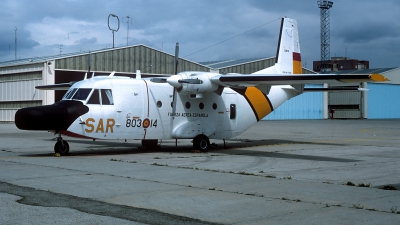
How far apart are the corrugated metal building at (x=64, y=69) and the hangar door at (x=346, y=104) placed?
25174mm

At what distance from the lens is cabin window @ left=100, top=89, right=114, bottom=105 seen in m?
17.6

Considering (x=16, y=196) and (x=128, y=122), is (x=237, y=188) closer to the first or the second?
(x=16, y=196)

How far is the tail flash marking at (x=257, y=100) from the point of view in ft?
72.6

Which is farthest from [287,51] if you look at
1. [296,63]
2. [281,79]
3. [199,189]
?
[199,189]

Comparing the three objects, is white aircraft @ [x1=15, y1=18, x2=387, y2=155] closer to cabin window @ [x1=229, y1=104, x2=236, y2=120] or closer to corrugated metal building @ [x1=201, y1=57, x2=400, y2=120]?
cabin window @ [x1=229, y1=104, x2=236, y2=120]

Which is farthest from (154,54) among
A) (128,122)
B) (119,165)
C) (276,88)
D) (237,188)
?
(237,188)

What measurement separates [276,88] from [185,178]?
1240 centimetres

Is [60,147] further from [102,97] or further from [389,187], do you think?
[389,187]

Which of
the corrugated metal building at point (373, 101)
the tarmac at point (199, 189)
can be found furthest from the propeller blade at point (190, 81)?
the corrugated metal building at point (373, 101)

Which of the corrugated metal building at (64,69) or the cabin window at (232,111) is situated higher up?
the corrugated metal building at (64,69)

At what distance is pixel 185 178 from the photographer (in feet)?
39.3

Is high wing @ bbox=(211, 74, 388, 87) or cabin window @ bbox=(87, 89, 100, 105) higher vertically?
high wing @ bbox=(211, 74, 388, 87)

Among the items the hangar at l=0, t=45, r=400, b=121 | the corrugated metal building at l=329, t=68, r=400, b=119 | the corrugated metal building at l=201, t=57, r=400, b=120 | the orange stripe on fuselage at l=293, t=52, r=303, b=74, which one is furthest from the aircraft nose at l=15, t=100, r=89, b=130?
the corrugated metal building at l=329, t=68, r=400, b=119

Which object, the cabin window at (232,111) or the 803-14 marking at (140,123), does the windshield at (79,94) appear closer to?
the 803-14 marking at (140,123)
